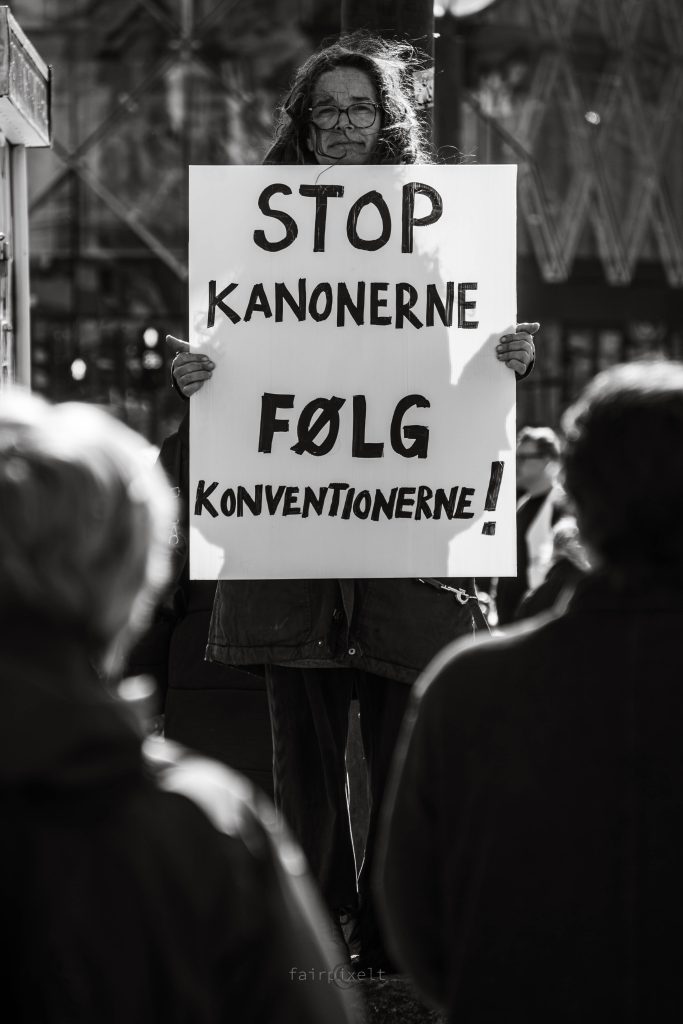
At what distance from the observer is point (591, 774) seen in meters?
1.81

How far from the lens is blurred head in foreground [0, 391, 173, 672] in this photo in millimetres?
1369

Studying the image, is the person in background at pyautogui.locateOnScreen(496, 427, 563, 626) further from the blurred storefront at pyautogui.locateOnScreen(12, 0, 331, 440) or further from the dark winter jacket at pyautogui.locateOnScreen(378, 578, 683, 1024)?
the blurred storefront at pyautogui.locateOnScreen(12, 0, 331, 440)

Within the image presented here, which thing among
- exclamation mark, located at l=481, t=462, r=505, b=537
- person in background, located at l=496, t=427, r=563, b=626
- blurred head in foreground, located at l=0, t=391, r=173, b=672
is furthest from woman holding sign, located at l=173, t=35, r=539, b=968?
person in background, located at l=496, t=427, r=563, b=626

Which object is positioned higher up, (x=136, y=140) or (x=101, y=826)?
(x=136, y=140)

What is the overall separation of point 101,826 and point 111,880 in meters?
0.05

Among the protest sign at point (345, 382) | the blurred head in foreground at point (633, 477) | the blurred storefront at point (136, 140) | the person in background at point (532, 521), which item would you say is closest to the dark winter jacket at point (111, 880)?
the blurred head in foreground at point (633, 477)

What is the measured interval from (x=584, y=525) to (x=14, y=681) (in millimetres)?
825

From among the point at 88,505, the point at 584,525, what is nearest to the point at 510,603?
the point at 584,525

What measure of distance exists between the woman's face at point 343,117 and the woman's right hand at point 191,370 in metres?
0.61

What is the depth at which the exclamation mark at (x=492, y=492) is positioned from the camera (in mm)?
3818

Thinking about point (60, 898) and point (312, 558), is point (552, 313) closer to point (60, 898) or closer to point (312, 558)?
point (312, 558)

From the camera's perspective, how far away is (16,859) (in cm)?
130

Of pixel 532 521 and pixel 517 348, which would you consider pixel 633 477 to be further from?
pixel 532 521

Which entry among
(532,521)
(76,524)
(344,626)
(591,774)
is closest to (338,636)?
(344,626)
